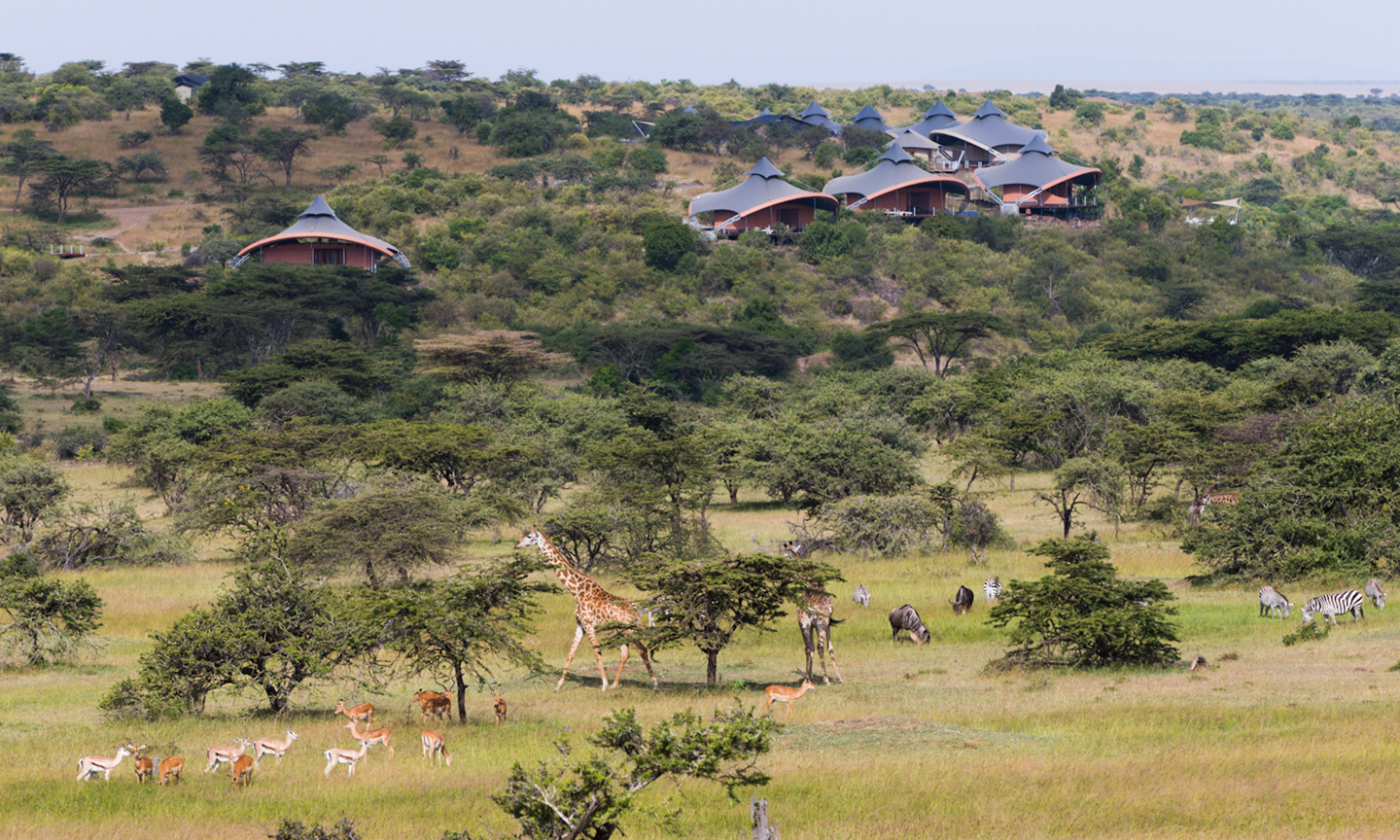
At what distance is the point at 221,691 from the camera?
2322cm

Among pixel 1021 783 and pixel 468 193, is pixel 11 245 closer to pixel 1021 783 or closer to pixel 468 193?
pixel 468 193

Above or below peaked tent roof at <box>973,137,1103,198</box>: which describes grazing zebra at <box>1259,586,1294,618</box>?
below

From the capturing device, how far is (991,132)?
5448 inches

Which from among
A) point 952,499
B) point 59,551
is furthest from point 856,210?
point 59,551

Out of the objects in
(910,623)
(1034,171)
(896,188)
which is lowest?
(910,623)

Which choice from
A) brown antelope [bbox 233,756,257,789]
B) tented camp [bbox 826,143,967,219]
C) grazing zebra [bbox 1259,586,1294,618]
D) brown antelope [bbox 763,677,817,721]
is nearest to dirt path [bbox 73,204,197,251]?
tented camp [bbox 826,143,967,219]

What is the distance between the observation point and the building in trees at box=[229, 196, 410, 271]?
101 m

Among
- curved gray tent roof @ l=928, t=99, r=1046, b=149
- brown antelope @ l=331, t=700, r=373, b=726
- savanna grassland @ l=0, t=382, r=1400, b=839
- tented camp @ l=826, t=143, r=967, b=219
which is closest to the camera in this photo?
savanna grassland @ l=0, t=382, r=1400, b=839

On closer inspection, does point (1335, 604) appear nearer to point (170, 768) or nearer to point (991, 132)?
point (170, 768)

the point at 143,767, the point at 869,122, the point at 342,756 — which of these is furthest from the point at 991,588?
the point at 869,122

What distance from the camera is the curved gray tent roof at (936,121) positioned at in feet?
461

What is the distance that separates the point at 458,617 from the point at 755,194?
97.5 m

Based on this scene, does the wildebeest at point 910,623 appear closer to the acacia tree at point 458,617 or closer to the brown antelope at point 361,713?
the acacia tree at point 458,617

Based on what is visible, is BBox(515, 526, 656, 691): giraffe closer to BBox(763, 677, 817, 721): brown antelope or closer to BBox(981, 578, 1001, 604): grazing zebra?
BBox(763, 677, 817, 721): brown antelope
